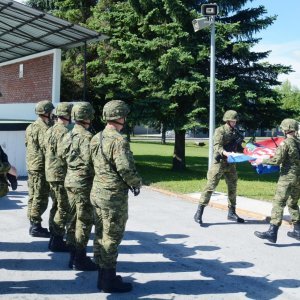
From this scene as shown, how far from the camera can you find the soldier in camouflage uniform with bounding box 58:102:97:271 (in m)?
5.35

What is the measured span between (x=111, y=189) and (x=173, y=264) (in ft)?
5.46

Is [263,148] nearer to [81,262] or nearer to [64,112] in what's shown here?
[64,112]

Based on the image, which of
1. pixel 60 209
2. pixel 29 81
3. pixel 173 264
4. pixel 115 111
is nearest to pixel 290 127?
pixel 173 264

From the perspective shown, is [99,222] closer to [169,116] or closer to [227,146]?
[227,146]

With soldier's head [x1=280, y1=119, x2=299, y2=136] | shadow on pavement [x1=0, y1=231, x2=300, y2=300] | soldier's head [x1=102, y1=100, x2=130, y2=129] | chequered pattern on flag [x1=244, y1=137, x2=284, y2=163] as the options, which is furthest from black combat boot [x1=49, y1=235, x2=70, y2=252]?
chequered pattern on flag [x1=244, y1=137, x2=284, y2=163]

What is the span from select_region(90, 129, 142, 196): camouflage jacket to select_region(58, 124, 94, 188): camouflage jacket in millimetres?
420

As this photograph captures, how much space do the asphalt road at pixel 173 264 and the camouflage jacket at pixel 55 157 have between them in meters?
1.06


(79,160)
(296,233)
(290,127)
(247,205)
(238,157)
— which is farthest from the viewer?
(247,205)

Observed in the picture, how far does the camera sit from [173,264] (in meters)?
5.86

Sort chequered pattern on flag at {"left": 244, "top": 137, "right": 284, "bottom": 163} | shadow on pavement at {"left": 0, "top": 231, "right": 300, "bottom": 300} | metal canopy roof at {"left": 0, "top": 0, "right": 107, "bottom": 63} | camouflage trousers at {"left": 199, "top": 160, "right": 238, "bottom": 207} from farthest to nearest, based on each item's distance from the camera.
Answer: metal canopy roof at {"left": 0, "top": 0, "right": 107, "bottom": 63} → chequered pattern on flag at {"left": 244, "top": 137, "right": 284, "bottom": 163} → camouflage trousers at {"left": 199, "top": 160, "right": 238, "bottom": 207} → shadow on pavement at {"left": 0, "top": 231, "right": 300, "bottom": 300}

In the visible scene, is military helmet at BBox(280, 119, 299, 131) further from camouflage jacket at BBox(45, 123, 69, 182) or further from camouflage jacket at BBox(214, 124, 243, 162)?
camouflage jacket at BBox(45, 123, 69, 182)

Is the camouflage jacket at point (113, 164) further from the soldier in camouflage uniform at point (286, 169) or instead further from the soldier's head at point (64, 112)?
the soldier in camouflage uniform at point (286, 169)

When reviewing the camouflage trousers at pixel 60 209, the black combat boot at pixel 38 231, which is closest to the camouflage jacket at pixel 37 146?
the camouflage trousers at pixel 60 209

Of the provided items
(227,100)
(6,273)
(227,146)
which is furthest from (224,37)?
(6,273)
